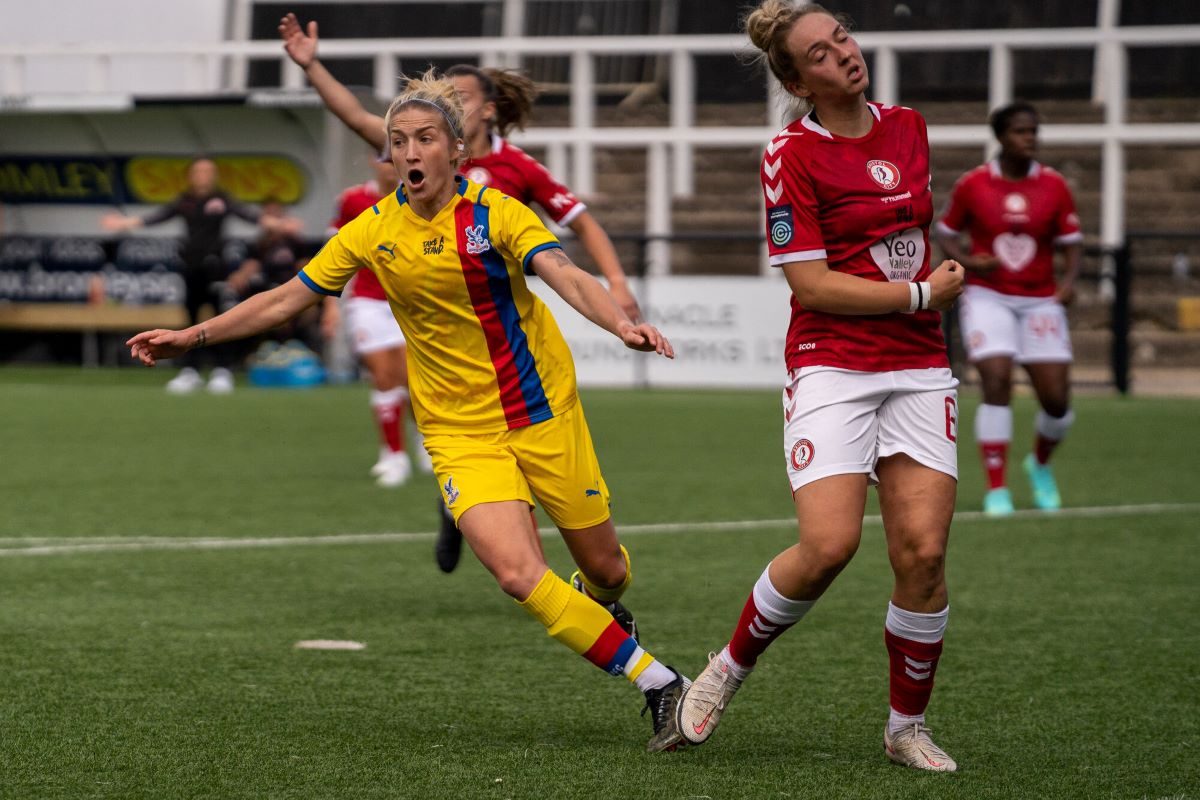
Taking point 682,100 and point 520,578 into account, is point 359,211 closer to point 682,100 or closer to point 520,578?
point 520,578

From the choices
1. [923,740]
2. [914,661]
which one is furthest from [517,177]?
[923,740]

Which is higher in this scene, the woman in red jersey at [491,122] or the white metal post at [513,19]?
the white metal post at [513,19]

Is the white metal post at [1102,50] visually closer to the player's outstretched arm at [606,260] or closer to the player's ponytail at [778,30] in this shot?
the player's outstretched arm at [606,260]

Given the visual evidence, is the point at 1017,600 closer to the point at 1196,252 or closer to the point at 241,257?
the point at 1196,252

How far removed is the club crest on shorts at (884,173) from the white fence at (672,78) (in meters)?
15.9

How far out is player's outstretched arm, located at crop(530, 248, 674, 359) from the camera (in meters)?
4.70

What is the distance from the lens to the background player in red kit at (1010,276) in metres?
9.92

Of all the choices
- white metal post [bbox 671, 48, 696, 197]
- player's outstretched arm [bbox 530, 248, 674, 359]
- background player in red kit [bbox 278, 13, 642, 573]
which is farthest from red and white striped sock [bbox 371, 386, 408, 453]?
white metal post [bbox 671, 48, 696, 197]

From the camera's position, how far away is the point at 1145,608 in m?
7.21

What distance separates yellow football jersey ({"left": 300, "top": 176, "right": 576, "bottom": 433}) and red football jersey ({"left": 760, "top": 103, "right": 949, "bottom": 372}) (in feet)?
2.32

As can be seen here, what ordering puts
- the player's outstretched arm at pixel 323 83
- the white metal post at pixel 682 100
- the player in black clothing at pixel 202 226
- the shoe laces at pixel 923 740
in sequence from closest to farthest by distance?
the shoe laces at pixel 923 740
the player's outstretched arm at pixel 323 83
the player in black clothing at pixel 202 226
the white metal post at pixel 682 100

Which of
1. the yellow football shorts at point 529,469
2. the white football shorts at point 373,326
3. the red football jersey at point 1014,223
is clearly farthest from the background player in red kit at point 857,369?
the white football shorts at point 373,326

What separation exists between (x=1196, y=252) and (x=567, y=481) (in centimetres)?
1709

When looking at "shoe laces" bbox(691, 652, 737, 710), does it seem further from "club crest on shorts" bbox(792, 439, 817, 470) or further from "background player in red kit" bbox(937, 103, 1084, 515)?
"background player in red kit" bbox(937, 103, 1084, 515)
